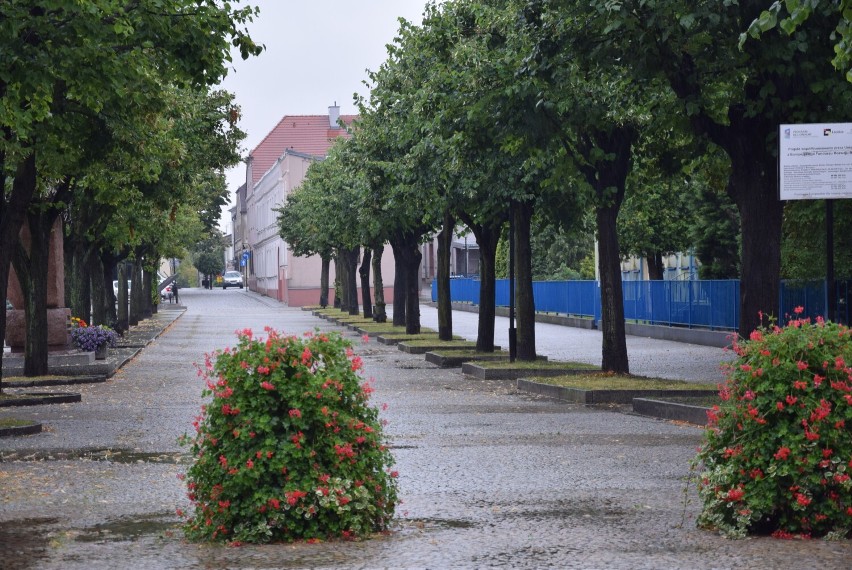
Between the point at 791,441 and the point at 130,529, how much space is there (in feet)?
13.3

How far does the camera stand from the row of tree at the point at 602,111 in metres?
16.8

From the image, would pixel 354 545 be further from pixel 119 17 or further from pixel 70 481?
pixel 119 17

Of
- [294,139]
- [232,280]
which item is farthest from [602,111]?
[232,280]

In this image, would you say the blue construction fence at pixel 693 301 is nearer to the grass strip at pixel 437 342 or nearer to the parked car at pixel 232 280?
the grass strip at pixel 437 342

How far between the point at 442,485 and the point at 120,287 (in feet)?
127

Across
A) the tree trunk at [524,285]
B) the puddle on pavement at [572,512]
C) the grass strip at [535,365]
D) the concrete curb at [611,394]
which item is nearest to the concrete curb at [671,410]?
the concrete curb at [611,394]

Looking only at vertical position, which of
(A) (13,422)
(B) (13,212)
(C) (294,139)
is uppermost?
(C) (294,139)

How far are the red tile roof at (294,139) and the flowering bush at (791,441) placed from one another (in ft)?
380

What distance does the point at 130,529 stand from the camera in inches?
351

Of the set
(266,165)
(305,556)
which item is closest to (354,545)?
(305,556)

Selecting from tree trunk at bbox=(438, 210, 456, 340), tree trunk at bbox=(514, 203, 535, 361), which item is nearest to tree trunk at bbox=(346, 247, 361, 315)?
tree trunk at bbox=(438, 210, 456, 340)

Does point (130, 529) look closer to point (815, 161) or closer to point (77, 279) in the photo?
point (815, 161)

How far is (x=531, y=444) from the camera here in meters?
14.0

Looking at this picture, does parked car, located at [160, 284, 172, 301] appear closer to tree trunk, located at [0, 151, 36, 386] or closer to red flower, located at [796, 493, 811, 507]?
tree trunk, located at [0, 151, 36, 386]
